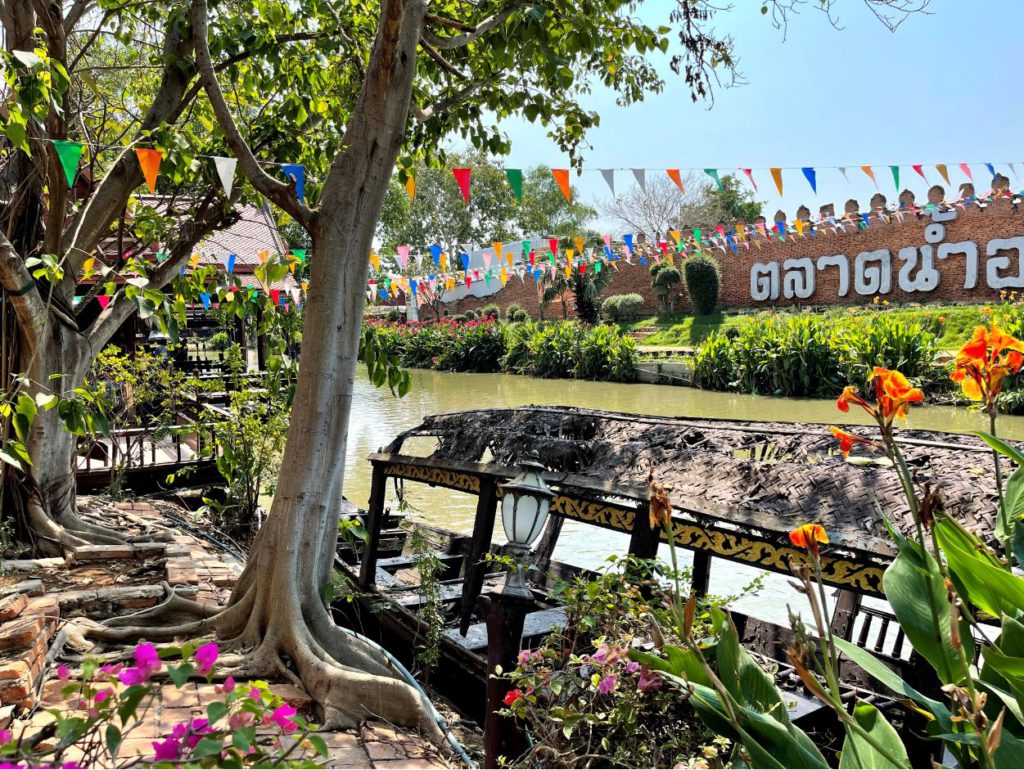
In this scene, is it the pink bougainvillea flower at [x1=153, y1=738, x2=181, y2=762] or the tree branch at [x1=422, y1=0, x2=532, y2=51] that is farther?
the tree branch at [x1=422, y1=0, x2=532, y2=51]

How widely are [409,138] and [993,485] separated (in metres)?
4.96

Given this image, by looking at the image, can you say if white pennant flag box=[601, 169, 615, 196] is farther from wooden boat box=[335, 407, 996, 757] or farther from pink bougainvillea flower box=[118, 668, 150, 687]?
pink bougainvillea flower box=[118, 668, 150, 687]

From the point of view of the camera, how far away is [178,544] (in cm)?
591

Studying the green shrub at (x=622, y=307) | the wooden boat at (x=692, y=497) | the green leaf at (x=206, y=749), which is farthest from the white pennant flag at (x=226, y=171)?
the green shrub at (x=622, y=307)

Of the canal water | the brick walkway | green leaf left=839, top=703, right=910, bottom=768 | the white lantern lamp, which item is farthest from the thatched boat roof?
the brick walkway

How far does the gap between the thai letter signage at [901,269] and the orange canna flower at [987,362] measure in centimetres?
2068

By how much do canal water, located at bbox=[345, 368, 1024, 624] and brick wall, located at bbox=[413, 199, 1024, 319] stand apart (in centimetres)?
640

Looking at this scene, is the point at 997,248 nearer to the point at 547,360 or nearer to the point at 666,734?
the point at 547,360

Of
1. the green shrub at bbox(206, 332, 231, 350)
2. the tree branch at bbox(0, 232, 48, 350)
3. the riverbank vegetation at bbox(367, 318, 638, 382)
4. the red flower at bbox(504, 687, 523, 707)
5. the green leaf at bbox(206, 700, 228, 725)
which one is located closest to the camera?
the green leaf at bbox(206, 700, 228, 725)

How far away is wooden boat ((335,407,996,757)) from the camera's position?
3.03 meters

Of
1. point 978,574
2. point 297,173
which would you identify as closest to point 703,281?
point 297,173

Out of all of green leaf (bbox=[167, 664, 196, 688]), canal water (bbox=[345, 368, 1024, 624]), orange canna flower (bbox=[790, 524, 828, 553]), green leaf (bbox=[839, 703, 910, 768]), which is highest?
orange canna flower (bbox=[790, 524, 828, 553])

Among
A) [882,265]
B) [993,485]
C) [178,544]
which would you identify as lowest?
[178,544]

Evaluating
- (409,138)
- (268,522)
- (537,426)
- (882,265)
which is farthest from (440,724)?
(882,265)
